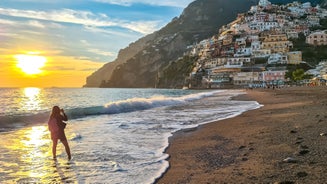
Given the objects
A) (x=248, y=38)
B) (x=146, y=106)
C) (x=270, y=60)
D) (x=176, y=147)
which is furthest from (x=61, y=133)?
(x=248, y=38)

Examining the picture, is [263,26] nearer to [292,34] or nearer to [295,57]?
[292,34]

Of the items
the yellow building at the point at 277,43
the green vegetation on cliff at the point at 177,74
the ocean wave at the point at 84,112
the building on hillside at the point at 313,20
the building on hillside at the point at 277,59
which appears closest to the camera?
the ocean wave at the point at 84,112

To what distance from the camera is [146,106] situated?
3325cm

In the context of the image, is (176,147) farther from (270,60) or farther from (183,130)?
(270,60)

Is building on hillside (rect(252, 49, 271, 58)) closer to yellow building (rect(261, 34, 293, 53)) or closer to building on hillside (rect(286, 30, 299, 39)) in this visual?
yellow building (rect(261, 34, 293, 53))

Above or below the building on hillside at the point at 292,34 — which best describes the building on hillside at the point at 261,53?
below

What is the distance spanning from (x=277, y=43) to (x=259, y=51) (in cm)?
759

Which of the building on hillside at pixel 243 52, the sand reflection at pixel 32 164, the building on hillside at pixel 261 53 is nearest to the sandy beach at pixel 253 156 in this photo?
the sand reflection at pixel 32 164

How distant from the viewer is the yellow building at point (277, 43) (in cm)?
13138

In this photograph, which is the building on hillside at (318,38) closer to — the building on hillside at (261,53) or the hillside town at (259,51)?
the hillside town at (259,51)

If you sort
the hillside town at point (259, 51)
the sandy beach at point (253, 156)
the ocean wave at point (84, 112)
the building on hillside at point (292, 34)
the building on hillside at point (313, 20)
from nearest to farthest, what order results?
the sandy beach at point (253, 156), the ocean wave at point (84, 112), the hillside town at point (259, 51), the building on hillside at point (292, 34), the building on hillside at point (313, 20)

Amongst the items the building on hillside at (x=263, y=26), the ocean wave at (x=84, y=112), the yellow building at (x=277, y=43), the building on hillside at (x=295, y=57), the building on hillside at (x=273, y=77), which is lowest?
the ocean wave at (x=84, y=112)

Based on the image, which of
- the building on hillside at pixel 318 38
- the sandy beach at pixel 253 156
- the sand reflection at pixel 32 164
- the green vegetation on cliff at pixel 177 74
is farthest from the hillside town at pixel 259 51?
the sand reflection at pixel 32 164

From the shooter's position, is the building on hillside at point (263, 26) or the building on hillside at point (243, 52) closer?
the building on hillside at point (243, 52)
